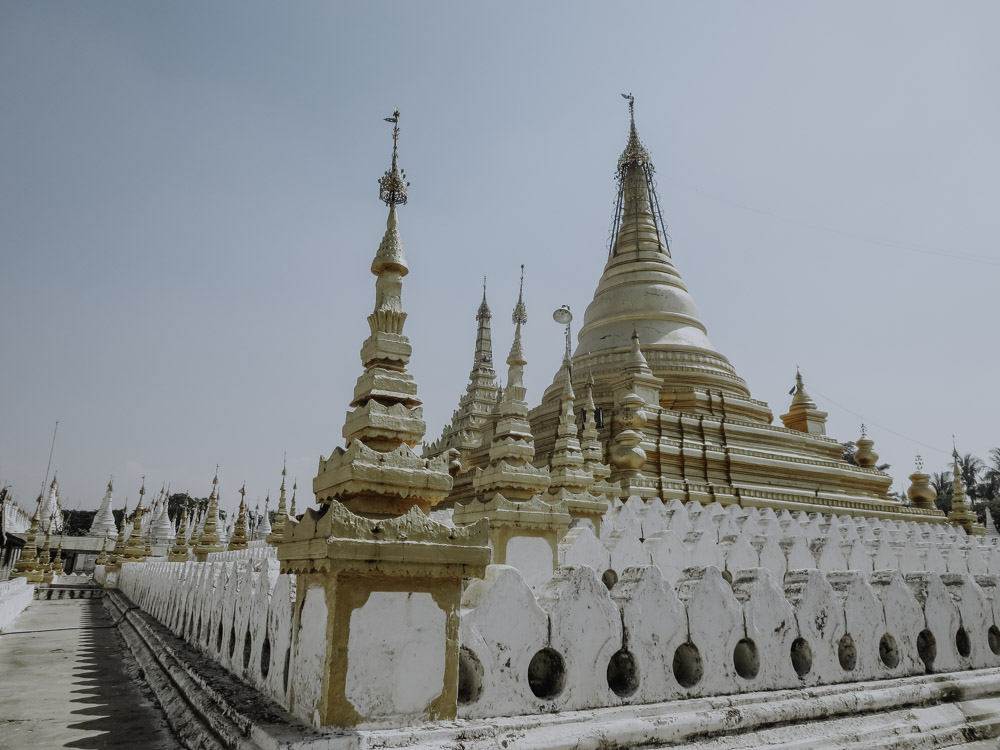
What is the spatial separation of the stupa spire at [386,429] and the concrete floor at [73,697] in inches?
81.6

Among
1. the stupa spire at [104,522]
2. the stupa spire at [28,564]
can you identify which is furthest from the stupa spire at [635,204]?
the stupa spire at [104,522]

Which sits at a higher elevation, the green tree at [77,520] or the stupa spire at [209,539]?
the green tree at [77,520]

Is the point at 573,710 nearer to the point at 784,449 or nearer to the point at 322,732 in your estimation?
the point at 322,732

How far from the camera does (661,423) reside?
19.6 metres

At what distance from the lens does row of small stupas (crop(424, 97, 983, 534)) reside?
16750 mm

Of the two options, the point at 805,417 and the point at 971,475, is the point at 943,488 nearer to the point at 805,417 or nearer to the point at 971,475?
the point at 971,475

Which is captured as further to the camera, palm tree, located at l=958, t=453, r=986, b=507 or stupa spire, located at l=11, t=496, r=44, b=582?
palm tree, located at l=958, t=453, r=986, b=507

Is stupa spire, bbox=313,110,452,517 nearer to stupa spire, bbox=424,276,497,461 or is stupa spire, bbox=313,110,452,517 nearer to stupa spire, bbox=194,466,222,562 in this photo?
stupa spire, bbox=194,466,222,562

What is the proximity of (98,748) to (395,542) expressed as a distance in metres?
2.60

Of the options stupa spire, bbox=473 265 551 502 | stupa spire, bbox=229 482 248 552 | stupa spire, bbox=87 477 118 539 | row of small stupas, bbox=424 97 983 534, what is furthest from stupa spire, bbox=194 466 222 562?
stupa spire, bbox=87 477 118 539

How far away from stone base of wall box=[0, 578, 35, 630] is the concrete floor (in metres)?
1.07

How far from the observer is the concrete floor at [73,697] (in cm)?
468

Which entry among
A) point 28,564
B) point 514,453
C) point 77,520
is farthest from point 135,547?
point 77,520

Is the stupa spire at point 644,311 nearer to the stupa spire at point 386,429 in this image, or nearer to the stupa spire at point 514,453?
the stupa spire at point 514,453
